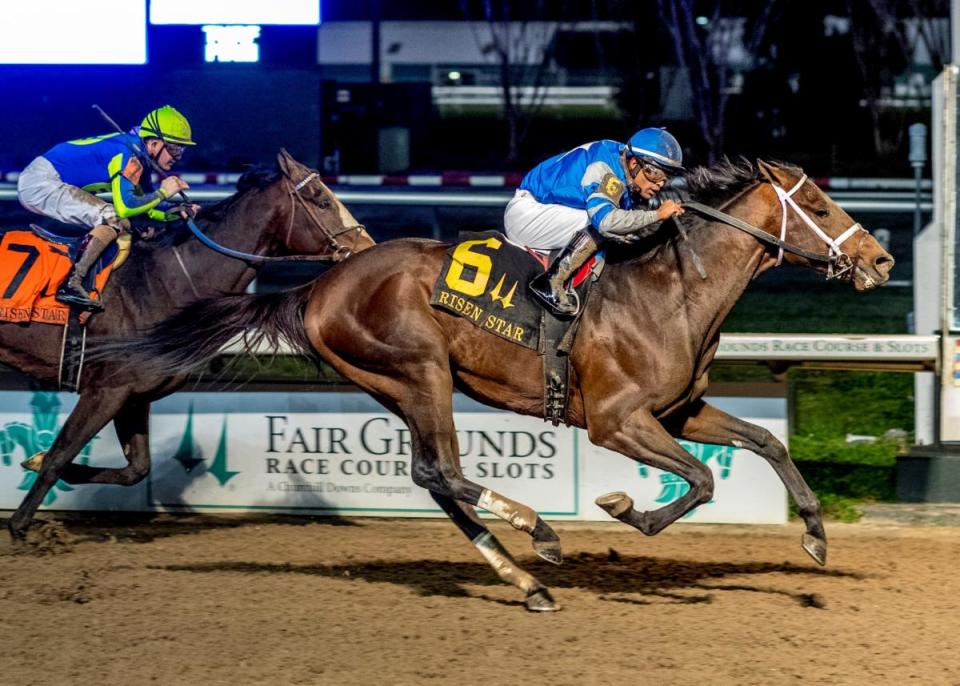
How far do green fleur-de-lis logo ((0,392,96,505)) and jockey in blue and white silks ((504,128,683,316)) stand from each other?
10.0ft

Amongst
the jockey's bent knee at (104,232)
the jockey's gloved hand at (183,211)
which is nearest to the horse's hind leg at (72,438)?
the jockey's bent knee at (104,232)

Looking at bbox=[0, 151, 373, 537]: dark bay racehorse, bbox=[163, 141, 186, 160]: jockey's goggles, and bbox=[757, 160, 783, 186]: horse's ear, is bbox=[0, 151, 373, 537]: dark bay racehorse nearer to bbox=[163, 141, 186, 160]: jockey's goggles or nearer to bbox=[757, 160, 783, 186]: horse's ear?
bbox=[163, 141, 186, 160]: jockey's goggles

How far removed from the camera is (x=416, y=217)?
16.8m

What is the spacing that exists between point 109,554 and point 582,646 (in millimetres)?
2640

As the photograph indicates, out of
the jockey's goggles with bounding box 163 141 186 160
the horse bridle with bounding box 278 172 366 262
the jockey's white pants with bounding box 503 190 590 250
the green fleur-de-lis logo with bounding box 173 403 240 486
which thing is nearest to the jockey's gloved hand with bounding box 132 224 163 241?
the jockey's goggles with bounding box 163 141 186 160

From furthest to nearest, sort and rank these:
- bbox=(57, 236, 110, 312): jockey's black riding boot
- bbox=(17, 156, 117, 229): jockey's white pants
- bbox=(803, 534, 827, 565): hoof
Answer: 1. bbox=(17, 156, 117, 229): jockey's white pants
2. bbox=(57, 236, 110, 312): jockey's black riding boot
3. bbox=(803, 534, 827, 565): hoof

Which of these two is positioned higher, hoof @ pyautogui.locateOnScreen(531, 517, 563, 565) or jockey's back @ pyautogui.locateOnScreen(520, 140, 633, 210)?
jockey's back @ pyautogui.locateOnScreen(520, 140, 633, 210)

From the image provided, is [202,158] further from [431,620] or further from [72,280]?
[431,620]

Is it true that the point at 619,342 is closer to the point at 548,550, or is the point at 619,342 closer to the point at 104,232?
the point at 548,550

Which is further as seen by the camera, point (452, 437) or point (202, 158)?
point (202, 158)

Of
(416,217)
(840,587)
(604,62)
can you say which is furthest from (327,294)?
(604,62)

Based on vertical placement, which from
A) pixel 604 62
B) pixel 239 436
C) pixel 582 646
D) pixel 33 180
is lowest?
pixel 582 646

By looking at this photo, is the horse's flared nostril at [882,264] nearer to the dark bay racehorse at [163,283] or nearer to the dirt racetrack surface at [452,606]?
the dirt racetrack surface at [452,606]

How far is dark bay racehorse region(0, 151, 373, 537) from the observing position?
670cm
